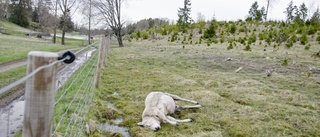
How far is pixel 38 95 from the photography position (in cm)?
154

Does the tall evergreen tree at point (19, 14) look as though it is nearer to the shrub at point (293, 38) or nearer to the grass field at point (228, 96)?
the grass field at point (228, 96)

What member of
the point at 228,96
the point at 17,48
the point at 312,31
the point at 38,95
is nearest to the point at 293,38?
the point at 312,31

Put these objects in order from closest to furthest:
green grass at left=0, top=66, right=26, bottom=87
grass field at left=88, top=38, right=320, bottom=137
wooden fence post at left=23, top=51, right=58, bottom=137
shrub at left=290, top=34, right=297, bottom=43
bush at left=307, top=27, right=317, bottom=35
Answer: wooden fence post at left=23, top=51, right=58, bottom=137
grass field at left=88, top=38, right=320, bottom=137
green grass at left=0, top=66, right=26, bottom=87
shrub at left=290, top=34, right=297, bottom=43
bush at left=307, top=27, right=317, bottom=35

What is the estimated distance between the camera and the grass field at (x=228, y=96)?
519 centimetres

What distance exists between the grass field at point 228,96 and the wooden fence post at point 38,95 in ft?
10.7

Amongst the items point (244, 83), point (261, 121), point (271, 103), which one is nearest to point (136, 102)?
point (261, 121)

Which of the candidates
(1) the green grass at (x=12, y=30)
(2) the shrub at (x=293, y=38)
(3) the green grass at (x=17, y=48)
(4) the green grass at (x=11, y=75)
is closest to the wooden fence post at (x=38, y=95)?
(4) the green grass at (x=11, y=75)

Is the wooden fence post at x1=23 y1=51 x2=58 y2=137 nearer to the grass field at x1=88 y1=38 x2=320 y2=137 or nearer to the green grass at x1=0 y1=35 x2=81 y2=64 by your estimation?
the grass field at x1=88 y1=38 x2=320 y2=137

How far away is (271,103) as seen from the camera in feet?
22.0

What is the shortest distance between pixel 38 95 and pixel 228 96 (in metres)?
6.66

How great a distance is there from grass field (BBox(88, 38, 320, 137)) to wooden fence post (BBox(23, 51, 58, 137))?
327 centimetres

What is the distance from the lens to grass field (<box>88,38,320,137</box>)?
5.19 m

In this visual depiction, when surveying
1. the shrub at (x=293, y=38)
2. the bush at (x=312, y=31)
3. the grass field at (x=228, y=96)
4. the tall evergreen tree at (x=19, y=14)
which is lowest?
the grass field at (x=228, y=96)

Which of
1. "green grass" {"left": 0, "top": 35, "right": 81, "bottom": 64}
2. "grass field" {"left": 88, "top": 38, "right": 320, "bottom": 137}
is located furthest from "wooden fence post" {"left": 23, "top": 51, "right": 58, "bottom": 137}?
"green grass" {"left": 0, "top": 35, "right": 81, "bottom": 64}
